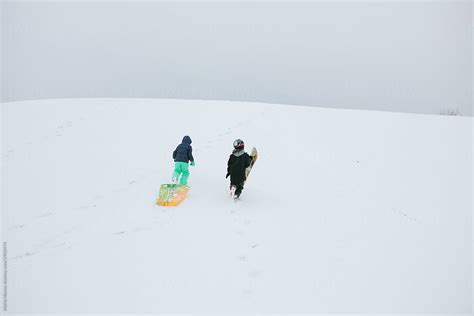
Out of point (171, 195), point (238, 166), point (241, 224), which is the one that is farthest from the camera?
point (171, 195)

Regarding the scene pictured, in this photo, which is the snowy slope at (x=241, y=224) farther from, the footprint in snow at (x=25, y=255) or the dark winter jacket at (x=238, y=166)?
the dark winter jacket at (x=238, y=166)

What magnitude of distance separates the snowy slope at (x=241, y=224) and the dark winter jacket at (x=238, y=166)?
2.28 ft

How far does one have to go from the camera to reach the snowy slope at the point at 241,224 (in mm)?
5180

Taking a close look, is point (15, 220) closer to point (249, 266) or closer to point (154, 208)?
point (154, 208)

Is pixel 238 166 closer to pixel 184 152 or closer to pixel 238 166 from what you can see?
pixel 238 166

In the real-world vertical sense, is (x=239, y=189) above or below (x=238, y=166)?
below

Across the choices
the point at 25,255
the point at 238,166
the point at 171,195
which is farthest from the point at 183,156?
the point at 25,255

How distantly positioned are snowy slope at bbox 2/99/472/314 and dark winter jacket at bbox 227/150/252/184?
27.4 inches

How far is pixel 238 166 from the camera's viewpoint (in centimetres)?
820

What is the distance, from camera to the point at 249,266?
228 inches

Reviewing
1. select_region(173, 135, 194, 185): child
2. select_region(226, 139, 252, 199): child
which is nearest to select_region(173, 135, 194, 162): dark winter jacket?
select_region(173, 135, 194, 185): child

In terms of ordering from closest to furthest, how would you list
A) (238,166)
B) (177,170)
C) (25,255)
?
(25,255) < (238,166) < (177,170)

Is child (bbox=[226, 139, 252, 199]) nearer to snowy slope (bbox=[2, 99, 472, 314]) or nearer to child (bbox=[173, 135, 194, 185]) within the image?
snowy slope (bbox=[2, 99, 472, 314])

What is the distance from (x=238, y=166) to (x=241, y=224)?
5.17 feet
